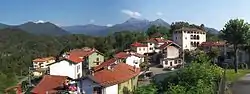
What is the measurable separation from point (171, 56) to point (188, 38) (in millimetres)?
8815

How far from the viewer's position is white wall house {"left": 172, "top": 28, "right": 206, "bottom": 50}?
53344 mm

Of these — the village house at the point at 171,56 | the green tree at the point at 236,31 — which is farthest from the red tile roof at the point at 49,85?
the village house at the point at 171,56

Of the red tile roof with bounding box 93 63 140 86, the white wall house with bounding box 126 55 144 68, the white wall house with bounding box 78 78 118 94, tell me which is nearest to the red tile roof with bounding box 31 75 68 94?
the white wall house with bounding box 78 78 118 94

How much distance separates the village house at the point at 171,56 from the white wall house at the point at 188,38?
5287 mm

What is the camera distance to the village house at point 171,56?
4422 cm

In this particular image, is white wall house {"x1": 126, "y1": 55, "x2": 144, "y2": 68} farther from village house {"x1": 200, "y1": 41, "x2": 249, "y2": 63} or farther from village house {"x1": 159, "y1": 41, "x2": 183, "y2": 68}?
village house {"x1": 200, "y1": 41, "x2": 249, "y2": 63}

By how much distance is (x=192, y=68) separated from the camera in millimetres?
20109

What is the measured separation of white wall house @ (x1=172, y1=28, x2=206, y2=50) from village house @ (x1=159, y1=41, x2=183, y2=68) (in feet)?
17.3

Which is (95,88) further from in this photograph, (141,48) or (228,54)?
(141,48)

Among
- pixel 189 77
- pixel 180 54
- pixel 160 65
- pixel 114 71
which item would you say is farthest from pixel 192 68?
A: pixel 180 54

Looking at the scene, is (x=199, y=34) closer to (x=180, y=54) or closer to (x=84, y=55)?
(x=180, y=54)

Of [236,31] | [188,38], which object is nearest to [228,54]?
[236,31]

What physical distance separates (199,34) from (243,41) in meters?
21.7

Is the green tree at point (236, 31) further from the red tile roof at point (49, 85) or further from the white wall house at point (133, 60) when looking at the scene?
the red tile roof at point (49, 85)
